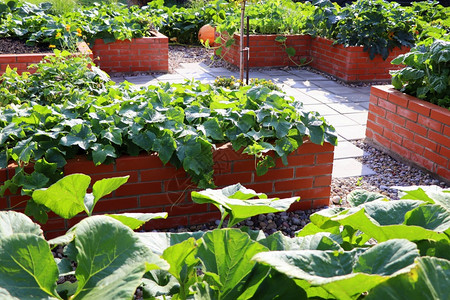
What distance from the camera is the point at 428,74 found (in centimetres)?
410

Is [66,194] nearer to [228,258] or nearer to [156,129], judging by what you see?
[228,258]

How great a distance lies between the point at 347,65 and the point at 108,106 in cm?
473

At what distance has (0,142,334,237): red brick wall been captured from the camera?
2.74m

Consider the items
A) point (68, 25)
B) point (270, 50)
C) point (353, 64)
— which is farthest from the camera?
point (270, 50)

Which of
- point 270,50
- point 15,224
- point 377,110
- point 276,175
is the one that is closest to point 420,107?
point 377,110

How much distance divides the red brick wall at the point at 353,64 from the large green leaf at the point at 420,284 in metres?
6.61

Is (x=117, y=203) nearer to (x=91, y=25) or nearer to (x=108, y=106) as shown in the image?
(x=108, y=106)

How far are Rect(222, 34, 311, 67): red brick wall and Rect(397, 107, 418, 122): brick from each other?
3.75 m

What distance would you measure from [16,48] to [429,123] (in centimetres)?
499

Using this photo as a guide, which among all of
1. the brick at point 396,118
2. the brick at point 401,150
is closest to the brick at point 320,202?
the brick at point 401,150

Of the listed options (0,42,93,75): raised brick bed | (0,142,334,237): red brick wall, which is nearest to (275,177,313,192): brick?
(0,142,334,237): red brick wall

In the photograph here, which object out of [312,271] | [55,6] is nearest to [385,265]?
[312,271]

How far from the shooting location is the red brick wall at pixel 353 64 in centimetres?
692

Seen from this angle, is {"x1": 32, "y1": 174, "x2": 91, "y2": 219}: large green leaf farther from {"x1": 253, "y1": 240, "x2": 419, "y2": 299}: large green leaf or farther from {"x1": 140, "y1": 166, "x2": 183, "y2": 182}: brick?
{"x1": 140, "y1": 166, "x2": 183, "y2": 182}: brick
